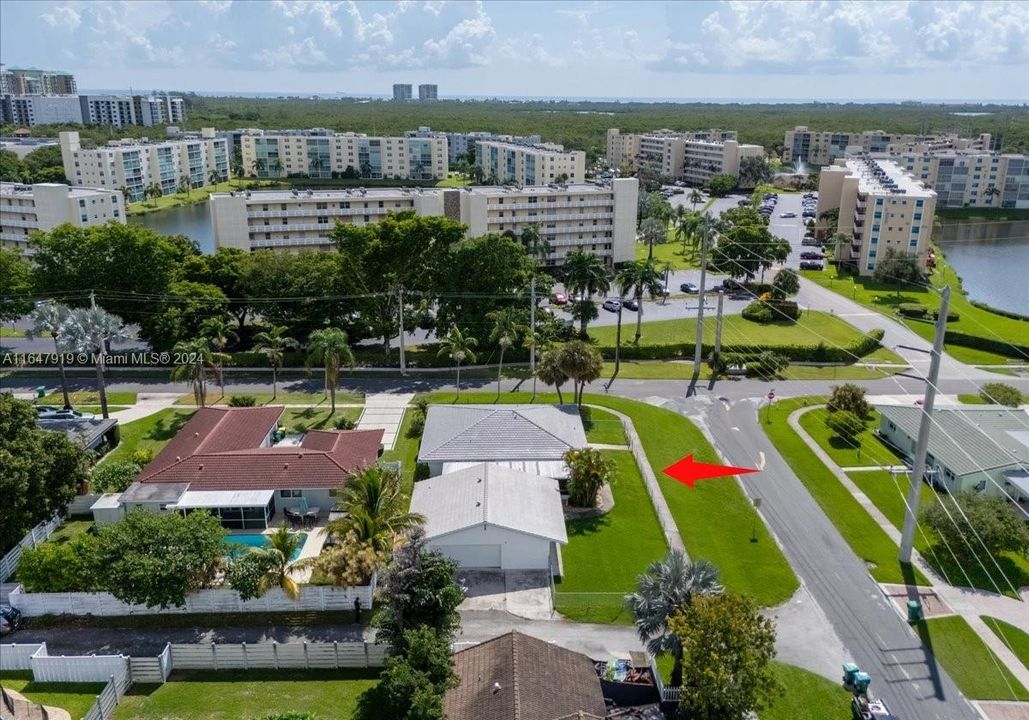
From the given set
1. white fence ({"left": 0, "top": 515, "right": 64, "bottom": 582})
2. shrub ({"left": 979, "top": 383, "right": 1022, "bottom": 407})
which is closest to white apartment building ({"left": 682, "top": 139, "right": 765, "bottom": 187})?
shrub ({"left": 979, "top": 383, "right": 1022, "bottom": 407})

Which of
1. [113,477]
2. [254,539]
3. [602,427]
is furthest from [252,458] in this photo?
[602,427]

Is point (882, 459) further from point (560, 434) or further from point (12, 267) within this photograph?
point (12, 267)

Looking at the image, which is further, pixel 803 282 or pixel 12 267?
pixel 803 282

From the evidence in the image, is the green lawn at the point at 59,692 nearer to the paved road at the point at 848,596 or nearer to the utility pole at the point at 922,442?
the paved road at the point at 848,596

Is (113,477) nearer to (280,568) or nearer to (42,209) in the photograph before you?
(280,568)

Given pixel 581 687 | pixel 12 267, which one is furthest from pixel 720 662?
pixel 12 267

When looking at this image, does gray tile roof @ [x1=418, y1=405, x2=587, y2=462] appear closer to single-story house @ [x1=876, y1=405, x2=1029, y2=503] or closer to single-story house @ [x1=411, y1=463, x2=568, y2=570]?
single-story house @ [x1=411, y1=463, x2=568, y2=570]

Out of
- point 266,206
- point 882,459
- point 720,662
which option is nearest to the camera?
point 720,662

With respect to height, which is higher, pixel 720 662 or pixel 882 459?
pixel 720 662
